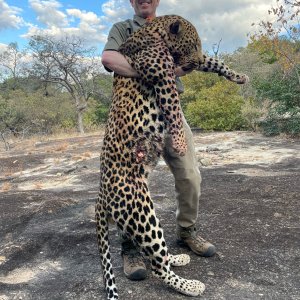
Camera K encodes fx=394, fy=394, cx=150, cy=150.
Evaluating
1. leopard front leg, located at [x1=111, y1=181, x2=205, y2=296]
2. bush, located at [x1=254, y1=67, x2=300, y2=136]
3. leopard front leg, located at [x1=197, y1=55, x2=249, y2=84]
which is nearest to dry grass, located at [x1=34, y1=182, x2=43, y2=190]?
leopard front leg, located at [x1=111, y1=181, x2=205, y2=296]

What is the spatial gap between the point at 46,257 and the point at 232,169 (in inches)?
222

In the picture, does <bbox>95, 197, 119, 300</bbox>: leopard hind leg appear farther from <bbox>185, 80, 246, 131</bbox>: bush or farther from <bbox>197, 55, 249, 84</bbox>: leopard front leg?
<bbox>185, 80, 246, 131</bbox>: bush

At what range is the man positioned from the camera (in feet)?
10.3

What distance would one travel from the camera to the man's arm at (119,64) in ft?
9.80

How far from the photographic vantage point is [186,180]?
148 inches

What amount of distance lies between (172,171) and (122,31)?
54.0 inches

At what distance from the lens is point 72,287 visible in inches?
138

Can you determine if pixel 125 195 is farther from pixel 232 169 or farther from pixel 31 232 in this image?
pixel 232 169

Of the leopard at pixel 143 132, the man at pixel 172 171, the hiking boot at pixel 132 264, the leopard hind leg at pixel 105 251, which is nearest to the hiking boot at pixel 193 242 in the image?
the man at pixel 172 171

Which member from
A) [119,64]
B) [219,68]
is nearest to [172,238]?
[219,68]

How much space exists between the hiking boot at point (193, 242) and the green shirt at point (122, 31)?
147 centimetres

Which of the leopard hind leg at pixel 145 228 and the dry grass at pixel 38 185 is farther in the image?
the dry grass at pixel 38 185

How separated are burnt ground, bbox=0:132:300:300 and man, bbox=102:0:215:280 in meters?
0.14

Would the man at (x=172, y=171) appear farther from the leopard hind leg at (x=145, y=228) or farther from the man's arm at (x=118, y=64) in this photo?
the leopard hind leg at (x=145, y=228)
